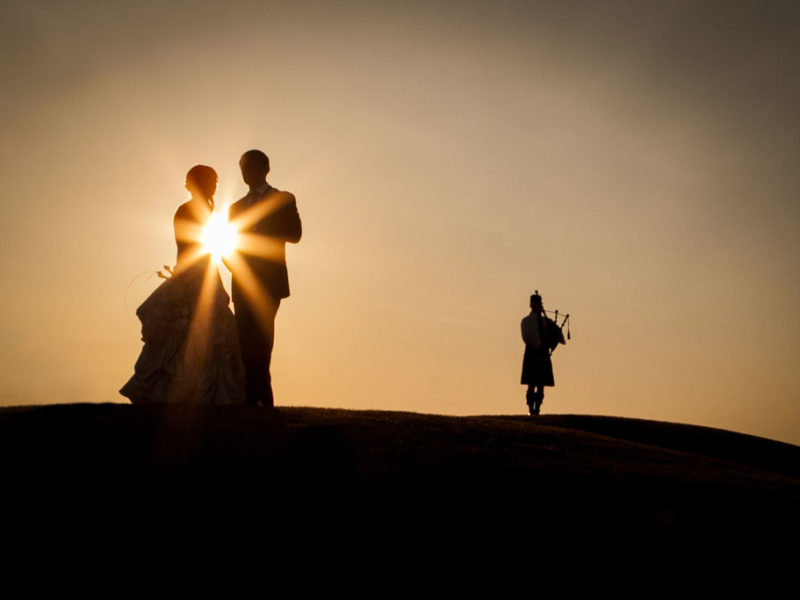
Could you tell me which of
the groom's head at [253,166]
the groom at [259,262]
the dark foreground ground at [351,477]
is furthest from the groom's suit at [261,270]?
the dark foreground ground at [351,477]

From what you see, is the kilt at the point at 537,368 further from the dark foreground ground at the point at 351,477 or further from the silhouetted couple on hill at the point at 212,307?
the silhouetted couple on hill at the point at 212,307

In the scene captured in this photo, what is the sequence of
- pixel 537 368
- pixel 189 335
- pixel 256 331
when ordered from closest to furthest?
pixel 256 331, pixel 189 335, pixel 537 368

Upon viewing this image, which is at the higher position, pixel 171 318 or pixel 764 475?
pixel 171 318

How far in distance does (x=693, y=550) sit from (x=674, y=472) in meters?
2.68

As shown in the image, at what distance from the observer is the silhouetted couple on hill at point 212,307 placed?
11.1m

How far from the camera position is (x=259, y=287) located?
11.0 metres

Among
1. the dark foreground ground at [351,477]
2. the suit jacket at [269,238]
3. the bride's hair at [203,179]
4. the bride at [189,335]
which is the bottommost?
the dark foreground ground at [351,477]

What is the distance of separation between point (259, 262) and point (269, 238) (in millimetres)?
330

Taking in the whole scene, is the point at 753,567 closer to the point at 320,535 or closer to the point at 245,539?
the point at 320,535

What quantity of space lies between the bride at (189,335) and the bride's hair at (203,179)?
0.02 m

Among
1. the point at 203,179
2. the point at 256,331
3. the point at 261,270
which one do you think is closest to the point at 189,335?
the point at 256,331

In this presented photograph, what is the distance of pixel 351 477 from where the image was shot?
855cm

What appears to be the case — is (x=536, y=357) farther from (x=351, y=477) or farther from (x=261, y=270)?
(x=351, y=477)

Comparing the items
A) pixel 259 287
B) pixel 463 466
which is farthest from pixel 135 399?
pixel 463 466
